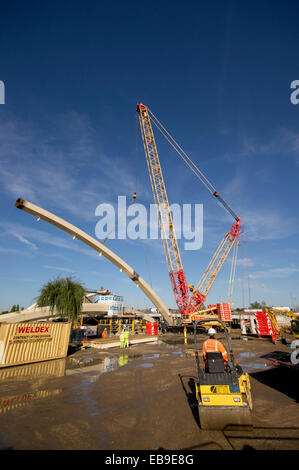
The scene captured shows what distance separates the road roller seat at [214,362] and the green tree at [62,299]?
20.3m

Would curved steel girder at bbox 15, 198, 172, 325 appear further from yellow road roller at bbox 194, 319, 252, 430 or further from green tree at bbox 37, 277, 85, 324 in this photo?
yellow road roller at bbox 194, 319, 252, 430

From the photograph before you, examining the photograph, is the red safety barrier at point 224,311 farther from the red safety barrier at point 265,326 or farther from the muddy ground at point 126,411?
the muddy ground at point 126,411

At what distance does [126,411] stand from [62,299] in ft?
60.5

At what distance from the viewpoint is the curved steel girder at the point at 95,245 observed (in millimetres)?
23291

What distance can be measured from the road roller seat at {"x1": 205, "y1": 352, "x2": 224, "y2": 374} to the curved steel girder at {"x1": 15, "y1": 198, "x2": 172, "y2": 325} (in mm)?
22786

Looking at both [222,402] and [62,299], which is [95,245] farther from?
[222,402]

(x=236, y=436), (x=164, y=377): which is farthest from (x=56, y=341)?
(x=236, y=436)

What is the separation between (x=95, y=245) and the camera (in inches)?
1239

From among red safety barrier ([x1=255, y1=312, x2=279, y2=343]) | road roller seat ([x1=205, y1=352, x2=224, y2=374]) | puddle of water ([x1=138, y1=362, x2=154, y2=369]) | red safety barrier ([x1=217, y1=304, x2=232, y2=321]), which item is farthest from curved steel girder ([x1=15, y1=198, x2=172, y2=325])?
road roller seat ([x1=205, y1=352, x2=224, y2=374])

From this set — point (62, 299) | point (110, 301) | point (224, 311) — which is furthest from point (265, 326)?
point (110, 301)

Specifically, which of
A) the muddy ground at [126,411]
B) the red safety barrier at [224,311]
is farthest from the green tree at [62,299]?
the red safety barrier at [224,311]

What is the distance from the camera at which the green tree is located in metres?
22.6
